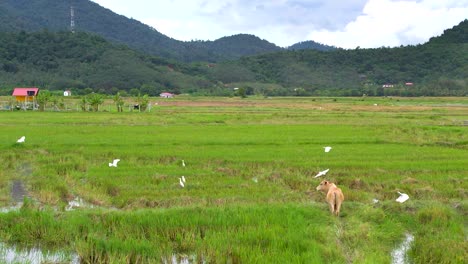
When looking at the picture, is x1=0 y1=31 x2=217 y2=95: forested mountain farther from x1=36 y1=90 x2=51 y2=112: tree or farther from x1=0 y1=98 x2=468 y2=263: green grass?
x1=0 y1=98 x2=468 y2=263: green grass

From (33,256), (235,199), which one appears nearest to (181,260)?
(33,256)

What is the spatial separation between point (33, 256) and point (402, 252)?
5878 mm

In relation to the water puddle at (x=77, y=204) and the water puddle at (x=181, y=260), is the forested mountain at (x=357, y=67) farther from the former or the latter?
the water puddle at (x=181, y=260)

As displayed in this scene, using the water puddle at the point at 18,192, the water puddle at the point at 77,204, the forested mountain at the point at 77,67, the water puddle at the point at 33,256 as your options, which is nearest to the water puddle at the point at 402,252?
the water puddle at the point at 33,256

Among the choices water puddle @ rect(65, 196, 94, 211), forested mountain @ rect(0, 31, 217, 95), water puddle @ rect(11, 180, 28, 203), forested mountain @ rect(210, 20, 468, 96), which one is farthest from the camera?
forested mountain @ rect(210, 20, 468, 96)

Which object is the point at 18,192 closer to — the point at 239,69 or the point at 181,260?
the point at 181,260

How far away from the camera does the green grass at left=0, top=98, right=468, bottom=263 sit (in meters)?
6.99

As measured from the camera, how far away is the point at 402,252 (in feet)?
23.7

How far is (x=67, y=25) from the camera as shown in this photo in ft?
599

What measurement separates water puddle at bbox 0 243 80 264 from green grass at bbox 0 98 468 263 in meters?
0.21

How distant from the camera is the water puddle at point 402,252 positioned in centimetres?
689

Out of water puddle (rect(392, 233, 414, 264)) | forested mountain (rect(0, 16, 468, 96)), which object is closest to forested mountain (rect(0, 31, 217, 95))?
forested mountain (rect(0, 16, 468, 96))

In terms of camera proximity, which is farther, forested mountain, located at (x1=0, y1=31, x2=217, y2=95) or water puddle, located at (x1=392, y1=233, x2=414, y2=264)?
forested mountain, located at (x1=0, y1=31, x2=217, y2=95)

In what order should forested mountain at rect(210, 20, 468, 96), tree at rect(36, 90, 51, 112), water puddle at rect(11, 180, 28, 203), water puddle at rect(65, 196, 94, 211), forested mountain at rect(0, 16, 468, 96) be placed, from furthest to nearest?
forested mountain at rect(210, 20, 468, 96) < forested mountain at rect(0, 16, 468, 96) < tree at rect(36, 90, 51, 112) < water puddle at rect(11, 180, 28, 203) < water puddle at rect(65, 196, 94, 211)
